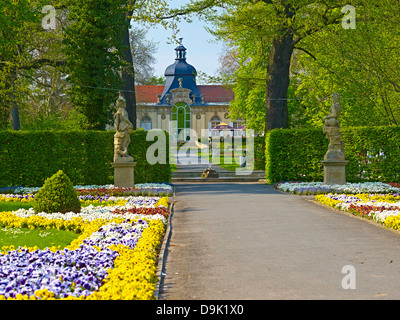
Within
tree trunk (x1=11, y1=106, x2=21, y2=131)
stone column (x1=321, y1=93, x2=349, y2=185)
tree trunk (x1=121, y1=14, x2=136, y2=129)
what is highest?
tree trunk (x1=121, y1=14, x2=136, y2=129)

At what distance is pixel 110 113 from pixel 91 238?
1784 cm

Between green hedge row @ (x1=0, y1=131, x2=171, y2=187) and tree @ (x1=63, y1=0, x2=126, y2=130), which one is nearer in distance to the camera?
green hedge row @ (x1=0, y1=131, x2=171, y2=187)

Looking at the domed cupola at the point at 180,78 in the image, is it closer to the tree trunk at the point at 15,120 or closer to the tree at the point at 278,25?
the tree trunk at the point at 15,120

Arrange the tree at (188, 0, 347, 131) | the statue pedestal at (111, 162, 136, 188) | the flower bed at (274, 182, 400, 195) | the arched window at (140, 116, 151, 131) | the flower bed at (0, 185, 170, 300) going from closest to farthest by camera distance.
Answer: the flower bed at (0, 185, 170, 300), the flower bed at (274, 182, 400, 195), the statue pedestal at (111, 162, 136, 188), the tree at (188, 0, 347, 131), the arched window at (140, 116, 151, 131)

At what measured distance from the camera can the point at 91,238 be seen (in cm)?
933

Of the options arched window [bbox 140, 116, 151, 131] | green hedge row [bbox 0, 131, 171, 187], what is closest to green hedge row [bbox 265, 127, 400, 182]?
green hedge row [bbox 0, 131, 171, 187]

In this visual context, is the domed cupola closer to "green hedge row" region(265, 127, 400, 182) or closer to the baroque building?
the baroque building

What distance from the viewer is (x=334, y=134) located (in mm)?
20922

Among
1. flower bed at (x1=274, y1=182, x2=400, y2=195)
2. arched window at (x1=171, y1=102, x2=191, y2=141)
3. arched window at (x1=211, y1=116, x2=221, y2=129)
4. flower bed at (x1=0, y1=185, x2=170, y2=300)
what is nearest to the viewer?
flower bed at (x1=0, y1=185, x2=170, y2=300)

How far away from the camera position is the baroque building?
3255 inches

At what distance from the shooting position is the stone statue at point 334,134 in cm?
2086

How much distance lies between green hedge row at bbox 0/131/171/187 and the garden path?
847 cm
